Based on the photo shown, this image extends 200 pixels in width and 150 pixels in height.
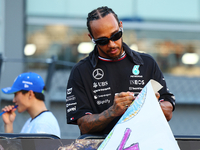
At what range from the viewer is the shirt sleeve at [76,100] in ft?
6.18

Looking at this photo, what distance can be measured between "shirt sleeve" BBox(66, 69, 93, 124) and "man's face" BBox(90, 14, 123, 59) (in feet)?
0.85

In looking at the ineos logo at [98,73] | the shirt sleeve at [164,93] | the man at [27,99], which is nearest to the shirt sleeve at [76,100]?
the ineos logo at [98,73]

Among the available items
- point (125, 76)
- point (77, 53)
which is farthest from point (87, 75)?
point (77, 53)

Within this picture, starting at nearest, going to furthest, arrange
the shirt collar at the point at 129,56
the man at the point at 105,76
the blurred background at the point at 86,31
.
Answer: the man at the point at 105,76
the shirt collar at the point at 129,56
the blurred background at the point at 86,31

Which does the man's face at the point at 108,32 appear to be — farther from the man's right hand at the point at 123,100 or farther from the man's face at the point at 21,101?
the man's face at the point at 21,101

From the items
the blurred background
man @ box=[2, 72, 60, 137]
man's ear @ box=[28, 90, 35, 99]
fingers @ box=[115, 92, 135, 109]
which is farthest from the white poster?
the blurred background

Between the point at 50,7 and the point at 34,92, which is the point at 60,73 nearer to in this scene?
the point at 34,92

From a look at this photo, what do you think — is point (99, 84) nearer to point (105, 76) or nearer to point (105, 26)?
point (105, 76)

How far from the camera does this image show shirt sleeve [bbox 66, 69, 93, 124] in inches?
74.2

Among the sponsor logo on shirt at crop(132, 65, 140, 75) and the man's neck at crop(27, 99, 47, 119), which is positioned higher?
the sponsor logo on shirt at crop(132, 65, 140, 75)

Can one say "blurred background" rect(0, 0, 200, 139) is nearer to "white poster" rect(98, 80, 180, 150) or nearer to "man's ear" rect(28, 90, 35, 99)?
"man's ear" rect(28, 90, 35, 99)

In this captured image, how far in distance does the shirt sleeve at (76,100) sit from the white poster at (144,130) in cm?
50

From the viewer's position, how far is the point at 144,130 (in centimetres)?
131

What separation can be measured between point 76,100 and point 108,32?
490mm
